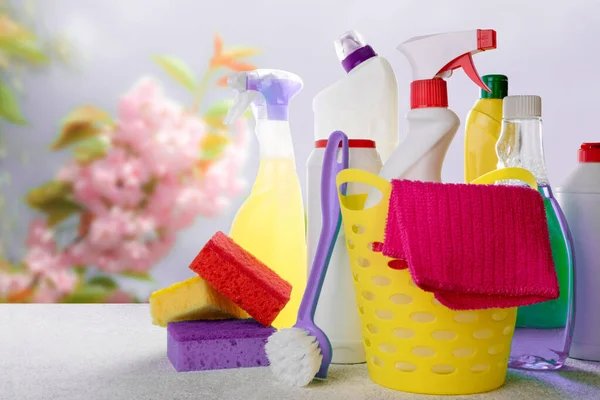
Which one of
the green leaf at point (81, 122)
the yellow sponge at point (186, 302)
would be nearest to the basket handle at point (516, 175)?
the yellow sponge at point (186, 302)

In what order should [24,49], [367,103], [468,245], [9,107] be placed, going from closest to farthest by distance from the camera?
[468,245] → [367,103] → [9,107] → [24,49]

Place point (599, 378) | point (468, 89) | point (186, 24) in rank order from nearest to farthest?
1. point (599, 378)
2. point (468, 89)
3. point (186, 24)

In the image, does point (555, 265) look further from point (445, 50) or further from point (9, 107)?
point (9, 107)

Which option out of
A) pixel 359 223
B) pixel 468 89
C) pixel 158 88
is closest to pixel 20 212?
pixel 158 88

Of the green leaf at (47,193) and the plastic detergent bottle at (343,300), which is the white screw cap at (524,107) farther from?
the green leaf at (47,193)

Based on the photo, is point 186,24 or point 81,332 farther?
point 186,24

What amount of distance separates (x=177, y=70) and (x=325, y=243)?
177cm

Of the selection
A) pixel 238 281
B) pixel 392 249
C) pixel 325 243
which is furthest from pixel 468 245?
pixel 238 281

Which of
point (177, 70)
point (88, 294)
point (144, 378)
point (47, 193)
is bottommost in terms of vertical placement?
point (88, 294)

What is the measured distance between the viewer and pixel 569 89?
196 centimetres

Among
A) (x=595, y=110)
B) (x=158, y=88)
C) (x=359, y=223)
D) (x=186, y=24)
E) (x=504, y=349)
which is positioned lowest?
(x=504, y=349)

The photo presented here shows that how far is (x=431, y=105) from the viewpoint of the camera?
70 cm

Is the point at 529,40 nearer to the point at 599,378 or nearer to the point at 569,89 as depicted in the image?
the point at 569,89

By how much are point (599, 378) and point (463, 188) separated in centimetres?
29
